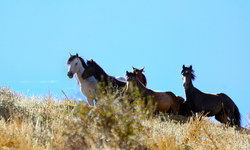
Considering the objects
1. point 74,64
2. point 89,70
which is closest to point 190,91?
point 89,70

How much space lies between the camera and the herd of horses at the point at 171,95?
11.2m

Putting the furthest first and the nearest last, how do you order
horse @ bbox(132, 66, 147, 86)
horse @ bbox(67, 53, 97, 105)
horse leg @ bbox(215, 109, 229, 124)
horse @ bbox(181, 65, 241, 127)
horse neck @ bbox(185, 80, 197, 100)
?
horse leg @ bbox(215, 109, 229, 124) → horse @ bbox(132, 66, 147, 86) → horse neck @ bbox(185, 80, 197, 100) → horse @ bbox(181, 65, 241, 127) → horse @ bbox(67, 53, 97, 105)

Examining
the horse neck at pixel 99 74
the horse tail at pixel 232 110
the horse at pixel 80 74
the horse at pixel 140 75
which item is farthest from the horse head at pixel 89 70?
the horse tail at pixel 232 110

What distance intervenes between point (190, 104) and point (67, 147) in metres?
7.69

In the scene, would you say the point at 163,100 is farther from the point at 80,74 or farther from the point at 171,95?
the point at 80,74

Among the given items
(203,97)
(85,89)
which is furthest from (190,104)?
(85,89)

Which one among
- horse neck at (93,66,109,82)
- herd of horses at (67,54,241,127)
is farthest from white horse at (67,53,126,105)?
horse neck at (93,66,109,82)

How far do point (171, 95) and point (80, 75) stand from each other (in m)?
4.05

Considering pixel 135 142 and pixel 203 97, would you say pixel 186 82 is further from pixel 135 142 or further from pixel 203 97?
pixel 135 142

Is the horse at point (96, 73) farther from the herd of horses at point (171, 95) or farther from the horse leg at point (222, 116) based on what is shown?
the horse leg at point (222, 116)

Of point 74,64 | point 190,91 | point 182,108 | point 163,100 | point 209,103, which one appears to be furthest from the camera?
point 182,108

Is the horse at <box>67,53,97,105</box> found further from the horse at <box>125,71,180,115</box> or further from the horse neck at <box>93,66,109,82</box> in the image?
the horse at <box>125,71,180,115</box>

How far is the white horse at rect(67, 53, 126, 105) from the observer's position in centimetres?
1138

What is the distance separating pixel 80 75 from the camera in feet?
38.3
